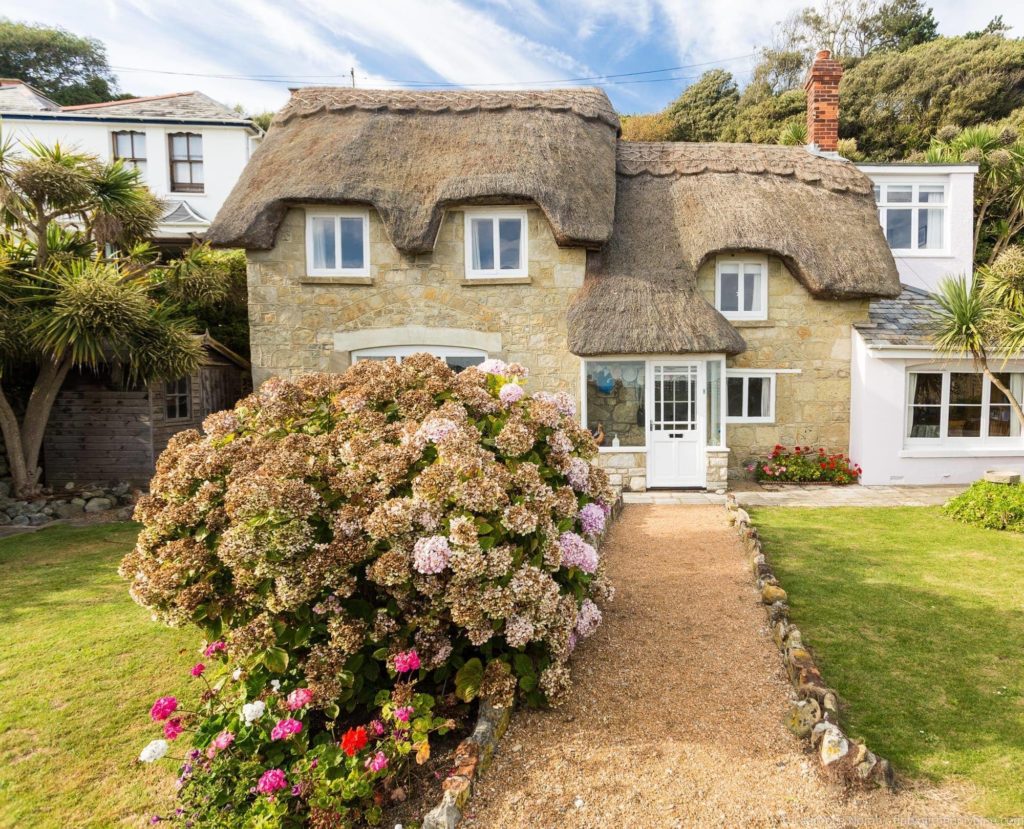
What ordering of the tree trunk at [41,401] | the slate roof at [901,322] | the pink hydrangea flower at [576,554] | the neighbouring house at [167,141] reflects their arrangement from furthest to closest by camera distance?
the neighbouring house at [167,141]
the slate roof at [901,322]
the tree trunk at [41,401]
the pink hydrangea flower at [576,554]

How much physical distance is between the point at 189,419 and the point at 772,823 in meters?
12.7

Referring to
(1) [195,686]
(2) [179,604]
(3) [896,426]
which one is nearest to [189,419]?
(1) [195,686]

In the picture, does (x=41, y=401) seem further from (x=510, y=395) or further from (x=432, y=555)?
(x=432, y=555)

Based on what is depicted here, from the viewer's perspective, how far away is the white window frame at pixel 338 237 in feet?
36.2

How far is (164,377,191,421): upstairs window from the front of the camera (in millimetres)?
11672

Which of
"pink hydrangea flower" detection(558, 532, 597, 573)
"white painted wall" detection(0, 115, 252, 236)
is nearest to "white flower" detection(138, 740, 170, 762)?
"pink hydrangea flower" detection(558, 532, 597, 573)

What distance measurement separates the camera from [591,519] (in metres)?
4.18

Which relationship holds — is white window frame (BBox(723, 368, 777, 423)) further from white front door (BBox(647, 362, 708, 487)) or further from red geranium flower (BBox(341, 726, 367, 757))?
red geranium flower (BBox(341, 726, 367, 757))

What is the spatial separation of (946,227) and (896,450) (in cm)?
690

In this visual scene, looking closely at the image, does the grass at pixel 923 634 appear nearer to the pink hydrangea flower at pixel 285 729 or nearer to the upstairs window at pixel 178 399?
the pink hydrangea flower at pixel 285 729

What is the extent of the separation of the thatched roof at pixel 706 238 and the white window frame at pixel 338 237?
4.32 meters

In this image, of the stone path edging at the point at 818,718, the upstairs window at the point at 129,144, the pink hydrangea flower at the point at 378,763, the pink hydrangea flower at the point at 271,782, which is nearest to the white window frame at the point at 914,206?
the stone path edging at the point at 818,718

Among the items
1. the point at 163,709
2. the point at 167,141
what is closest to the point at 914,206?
the point at 163,709

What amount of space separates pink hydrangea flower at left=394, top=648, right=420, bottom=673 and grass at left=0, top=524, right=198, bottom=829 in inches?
58.1
